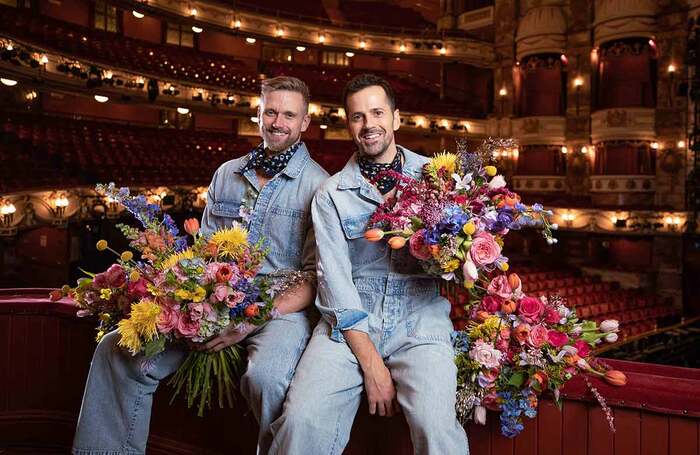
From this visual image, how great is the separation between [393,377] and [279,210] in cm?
88

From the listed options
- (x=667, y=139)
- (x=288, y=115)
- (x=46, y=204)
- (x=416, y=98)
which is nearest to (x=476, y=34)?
(x=416, y=98)

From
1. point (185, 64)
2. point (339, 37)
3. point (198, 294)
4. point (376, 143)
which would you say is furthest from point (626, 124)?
point (198, 294)

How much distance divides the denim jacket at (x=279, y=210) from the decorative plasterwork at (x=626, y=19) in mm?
16189

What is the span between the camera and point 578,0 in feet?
57.8

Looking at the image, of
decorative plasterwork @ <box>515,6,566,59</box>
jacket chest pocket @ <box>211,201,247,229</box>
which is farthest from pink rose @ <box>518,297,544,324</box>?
decorative plasterwork @ <box>515,6,566,59</box>

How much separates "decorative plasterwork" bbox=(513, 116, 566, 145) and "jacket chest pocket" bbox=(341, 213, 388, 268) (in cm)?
1731

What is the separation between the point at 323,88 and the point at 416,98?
3.52m

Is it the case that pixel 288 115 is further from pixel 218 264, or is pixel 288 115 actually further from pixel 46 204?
pixel 46 204

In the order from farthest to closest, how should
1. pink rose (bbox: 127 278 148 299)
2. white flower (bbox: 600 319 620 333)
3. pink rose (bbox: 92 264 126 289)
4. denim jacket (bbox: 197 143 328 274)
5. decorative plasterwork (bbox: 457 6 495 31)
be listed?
decorative plasterwork (bbox: 457 6 495 31), denim jacket (bbox: 197 143 328 274), pink rose (bbox: 92 264 126 289), pink rose (bbox: 127 278 148 299), white flower (bbox: 600 319 620 333)

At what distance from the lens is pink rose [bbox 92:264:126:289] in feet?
7.69

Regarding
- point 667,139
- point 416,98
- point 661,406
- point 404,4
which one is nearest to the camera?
point 661,406

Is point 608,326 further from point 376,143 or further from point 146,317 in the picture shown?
point 146,317

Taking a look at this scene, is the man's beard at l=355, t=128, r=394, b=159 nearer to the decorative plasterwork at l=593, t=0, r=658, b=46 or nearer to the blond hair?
the blond hair

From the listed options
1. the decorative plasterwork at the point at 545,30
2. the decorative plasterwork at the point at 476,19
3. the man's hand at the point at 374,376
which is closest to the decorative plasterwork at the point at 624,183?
the decorative plasterwork at the point at 545,30
